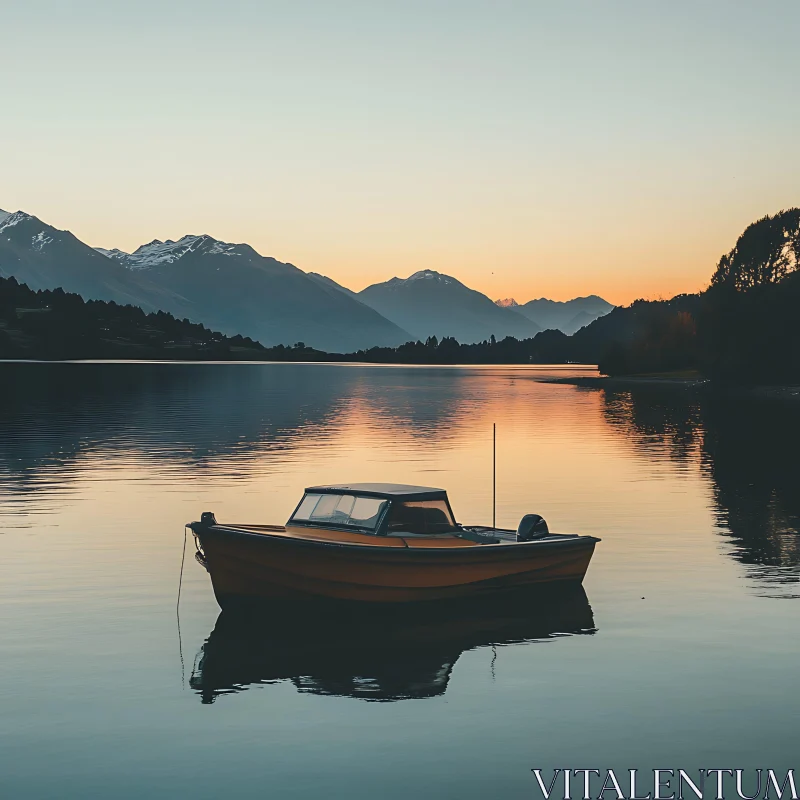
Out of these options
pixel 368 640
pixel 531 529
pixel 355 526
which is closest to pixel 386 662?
pixel 368 640

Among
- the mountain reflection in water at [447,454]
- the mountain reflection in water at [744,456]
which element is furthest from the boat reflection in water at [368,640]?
the mountain reflection in water at [744,456]

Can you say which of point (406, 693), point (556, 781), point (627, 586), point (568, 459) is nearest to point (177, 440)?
point (568, 459)

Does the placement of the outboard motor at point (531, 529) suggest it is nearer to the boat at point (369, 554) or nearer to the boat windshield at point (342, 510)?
the boat at point (369, 554)

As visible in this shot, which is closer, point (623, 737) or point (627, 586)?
point (623, 737)

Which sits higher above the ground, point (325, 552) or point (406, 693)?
point (325, 552)

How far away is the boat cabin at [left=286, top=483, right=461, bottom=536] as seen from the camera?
25.2 m

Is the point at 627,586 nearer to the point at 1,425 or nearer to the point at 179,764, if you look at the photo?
the point at 179,764

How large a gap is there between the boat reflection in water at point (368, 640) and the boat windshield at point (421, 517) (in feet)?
5.89

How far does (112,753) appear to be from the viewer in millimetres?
16219

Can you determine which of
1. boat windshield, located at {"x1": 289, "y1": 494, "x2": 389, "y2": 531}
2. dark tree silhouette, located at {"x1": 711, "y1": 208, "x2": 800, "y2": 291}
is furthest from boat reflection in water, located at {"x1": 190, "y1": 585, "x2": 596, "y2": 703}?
dark tree silhouette, located at {"x1": 711, "y1": 208, "x2": 800, "y2": 291}

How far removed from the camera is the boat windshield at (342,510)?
994 inches

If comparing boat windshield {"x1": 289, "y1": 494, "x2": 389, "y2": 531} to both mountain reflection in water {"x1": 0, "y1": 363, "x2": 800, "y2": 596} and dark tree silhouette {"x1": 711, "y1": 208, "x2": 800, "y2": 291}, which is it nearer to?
mountain reflection in water {"x1": 0, "y1": 363, "x2": 800, "y2": 596}

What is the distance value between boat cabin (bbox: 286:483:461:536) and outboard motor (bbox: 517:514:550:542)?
2142 millimetres

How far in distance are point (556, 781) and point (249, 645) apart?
898 centimetres
